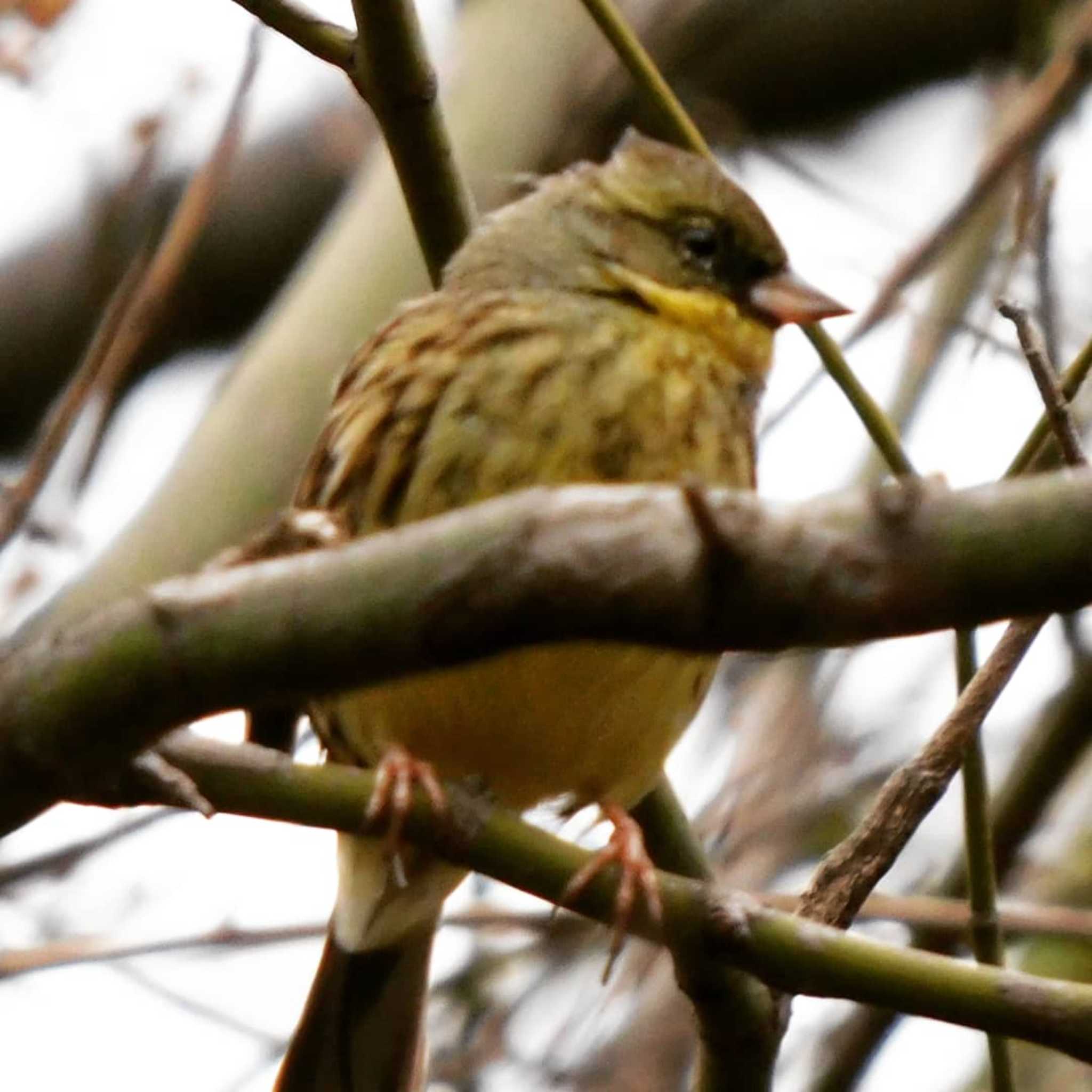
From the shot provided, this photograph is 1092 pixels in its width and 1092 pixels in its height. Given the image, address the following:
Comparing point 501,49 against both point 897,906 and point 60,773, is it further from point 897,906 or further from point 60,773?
point 60,773

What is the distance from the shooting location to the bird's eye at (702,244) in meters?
3.12

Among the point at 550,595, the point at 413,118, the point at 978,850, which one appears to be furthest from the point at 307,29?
the point at 550,595

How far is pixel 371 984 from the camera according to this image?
10.3 ft

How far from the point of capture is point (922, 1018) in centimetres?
169

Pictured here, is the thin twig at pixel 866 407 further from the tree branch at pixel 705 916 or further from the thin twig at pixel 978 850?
the tree branch at pixel 705 916

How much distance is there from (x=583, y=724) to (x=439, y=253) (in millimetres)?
591

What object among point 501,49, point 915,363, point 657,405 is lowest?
point 657,405

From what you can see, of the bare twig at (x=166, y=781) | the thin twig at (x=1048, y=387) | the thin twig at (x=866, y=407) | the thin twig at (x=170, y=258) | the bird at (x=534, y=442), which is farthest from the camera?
the thin twig at (x=170, y=258)

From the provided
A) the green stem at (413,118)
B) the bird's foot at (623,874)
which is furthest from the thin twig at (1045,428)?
the green stem at (413,118)

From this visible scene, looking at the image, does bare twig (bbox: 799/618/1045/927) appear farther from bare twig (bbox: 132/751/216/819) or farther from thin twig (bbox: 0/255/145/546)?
thin twig (bbox: 0/255/145/546)

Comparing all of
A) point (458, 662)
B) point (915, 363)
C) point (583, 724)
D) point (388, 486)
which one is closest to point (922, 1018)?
point (458, 662)

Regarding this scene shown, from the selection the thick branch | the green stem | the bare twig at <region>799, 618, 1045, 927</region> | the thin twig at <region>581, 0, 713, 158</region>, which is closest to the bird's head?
the green stem

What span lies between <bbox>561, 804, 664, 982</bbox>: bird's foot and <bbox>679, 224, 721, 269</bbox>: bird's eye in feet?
2.78

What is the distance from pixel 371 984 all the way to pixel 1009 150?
4.93ft
